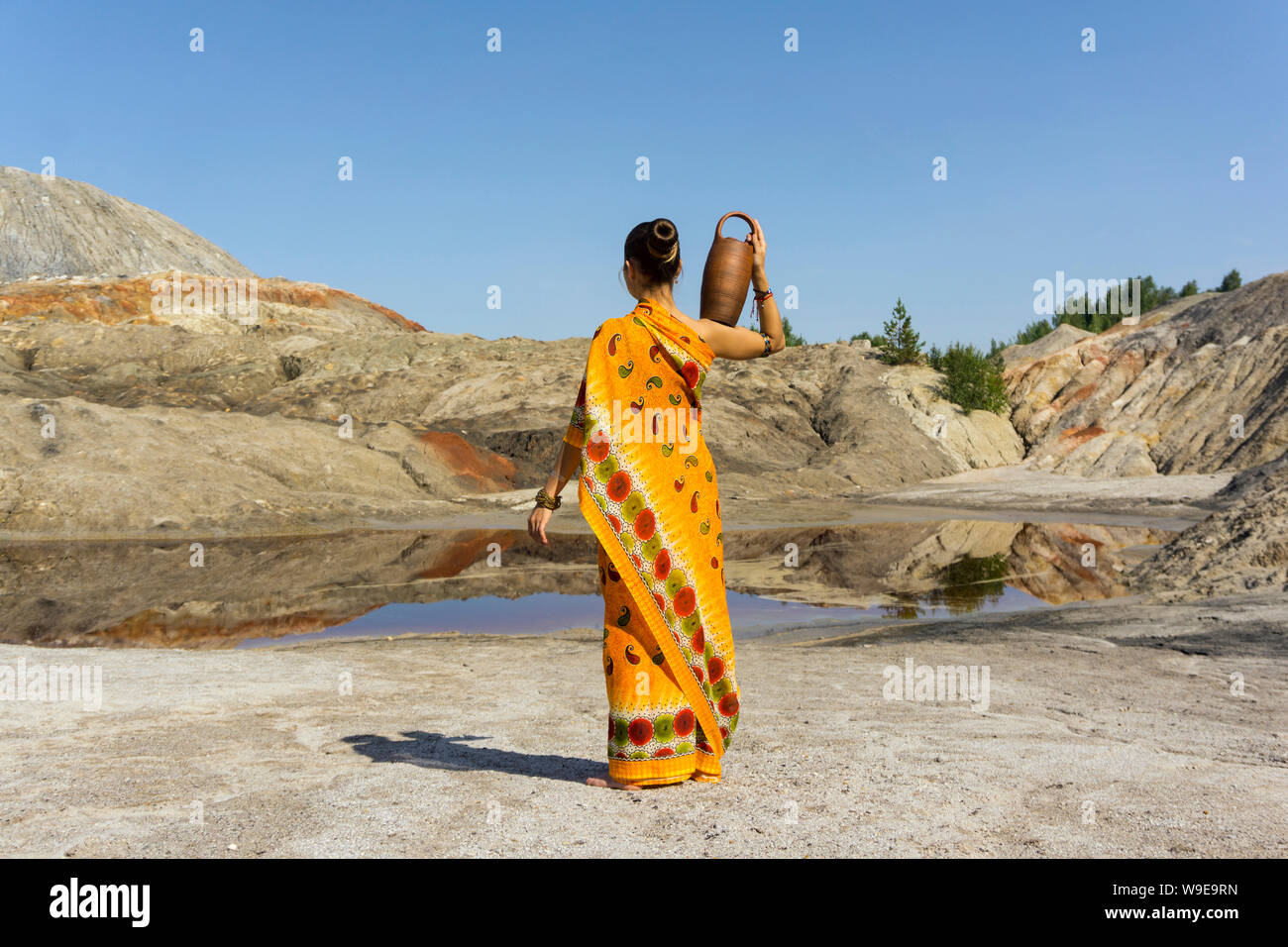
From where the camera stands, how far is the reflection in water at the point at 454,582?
446 inches

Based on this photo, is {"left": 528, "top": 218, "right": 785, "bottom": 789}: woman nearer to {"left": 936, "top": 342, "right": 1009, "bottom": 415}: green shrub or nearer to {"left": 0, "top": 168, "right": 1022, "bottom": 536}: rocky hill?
{"left": 0, "top": 168, "right": 1022, "bottom": 536}: rocky hill

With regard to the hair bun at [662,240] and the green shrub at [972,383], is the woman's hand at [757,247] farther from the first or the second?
the green shrub at [972,383]

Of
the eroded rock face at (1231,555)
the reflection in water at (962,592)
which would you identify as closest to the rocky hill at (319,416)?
the reflection in water at (962,592)

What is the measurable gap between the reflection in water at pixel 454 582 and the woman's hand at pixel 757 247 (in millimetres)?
7143

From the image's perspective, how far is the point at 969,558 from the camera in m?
17.5

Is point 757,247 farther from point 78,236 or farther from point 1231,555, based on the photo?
point 78,236

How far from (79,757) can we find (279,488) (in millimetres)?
20357

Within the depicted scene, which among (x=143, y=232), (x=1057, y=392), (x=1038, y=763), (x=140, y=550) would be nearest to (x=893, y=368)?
(x=1057, y=392)

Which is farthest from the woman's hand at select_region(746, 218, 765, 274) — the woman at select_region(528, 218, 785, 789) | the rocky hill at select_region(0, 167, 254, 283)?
the rocky hill at select_region(0, 167, 254, 283)

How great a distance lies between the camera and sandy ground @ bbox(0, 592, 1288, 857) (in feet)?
10.6

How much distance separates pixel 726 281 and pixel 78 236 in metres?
86.5

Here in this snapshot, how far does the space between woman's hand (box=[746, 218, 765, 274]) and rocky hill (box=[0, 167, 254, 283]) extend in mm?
78911

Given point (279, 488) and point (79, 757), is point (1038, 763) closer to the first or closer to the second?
point (79, 757)
